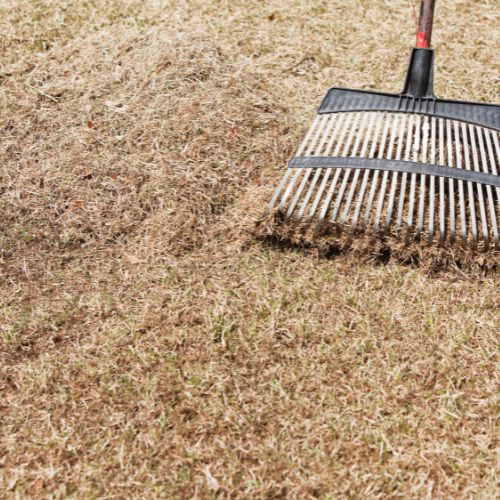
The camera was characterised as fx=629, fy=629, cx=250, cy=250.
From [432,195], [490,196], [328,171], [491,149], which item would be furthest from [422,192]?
[491,149]

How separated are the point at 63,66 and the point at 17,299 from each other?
2079 mm

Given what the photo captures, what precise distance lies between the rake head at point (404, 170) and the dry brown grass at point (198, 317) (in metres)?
0.19

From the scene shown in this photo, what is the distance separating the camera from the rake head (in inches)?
108

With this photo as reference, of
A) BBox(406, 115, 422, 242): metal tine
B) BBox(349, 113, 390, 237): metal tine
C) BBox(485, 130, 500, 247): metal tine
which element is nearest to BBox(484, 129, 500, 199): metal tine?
BBox(485, 130, 500, 247): metal tine

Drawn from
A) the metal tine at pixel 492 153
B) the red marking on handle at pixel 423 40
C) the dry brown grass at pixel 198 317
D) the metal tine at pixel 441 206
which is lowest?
the dry brown grass at pixel 198 317

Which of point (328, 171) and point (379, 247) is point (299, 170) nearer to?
point (328, 171)

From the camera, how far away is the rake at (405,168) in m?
2.73

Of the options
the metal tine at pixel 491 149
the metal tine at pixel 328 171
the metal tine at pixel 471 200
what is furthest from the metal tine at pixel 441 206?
the metal tine at pixel 328 171

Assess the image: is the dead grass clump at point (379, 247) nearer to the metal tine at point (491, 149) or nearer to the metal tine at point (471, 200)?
the metal tine at point (471, 200)

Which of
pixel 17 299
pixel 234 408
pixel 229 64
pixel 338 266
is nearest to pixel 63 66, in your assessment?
pixel 229 64

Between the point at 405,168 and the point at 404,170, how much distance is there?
14 mm

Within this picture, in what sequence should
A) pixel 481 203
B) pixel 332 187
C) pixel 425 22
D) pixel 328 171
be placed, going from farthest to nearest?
pixel 425 22, pixel 328 171, pixel 332 187, pixel 481 203

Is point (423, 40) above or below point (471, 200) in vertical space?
above

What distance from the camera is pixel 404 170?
9.46 feet
